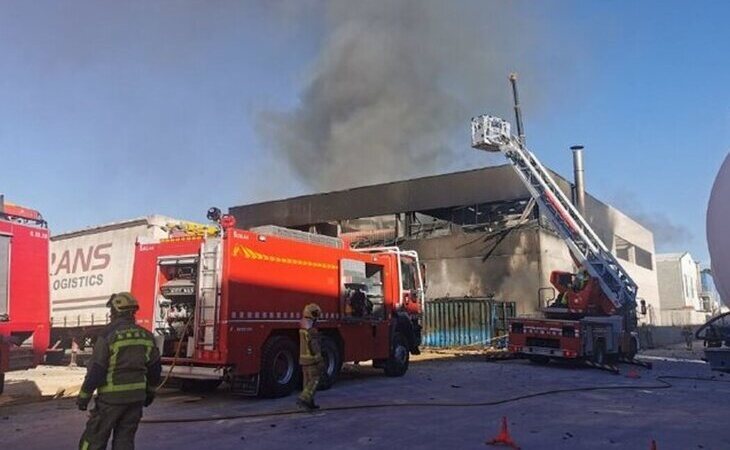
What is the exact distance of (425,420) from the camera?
855cm

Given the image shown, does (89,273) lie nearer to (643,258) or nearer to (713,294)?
(713,294)

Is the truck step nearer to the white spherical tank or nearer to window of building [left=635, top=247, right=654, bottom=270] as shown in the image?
the white spherical tank

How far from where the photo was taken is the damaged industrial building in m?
27.6

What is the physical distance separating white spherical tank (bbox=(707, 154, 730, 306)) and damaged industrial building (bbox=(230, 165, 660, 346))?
63.6ft

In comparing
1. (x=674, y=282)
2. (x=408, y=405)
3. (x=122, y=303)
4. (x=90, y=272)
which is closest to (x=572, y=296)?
(x=408, y=405)

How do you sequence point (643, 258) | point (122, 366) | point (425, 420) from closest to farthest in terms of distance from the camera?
point (122, 366)
point (425, 420)
point (643, 258)

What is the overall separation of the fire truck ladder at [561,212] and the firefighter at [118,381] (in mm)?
16858

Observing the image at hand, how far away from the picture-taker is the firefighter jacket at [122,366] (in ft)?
15.7

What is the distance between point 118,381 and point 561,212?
769 inches

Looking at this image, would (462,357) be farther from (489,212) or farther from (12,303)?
(12,303)

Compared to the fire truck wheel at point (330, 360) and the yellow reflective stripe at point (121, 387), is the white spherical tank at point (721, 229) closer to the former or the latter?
the yellow reflective stripe at point (121, 387)

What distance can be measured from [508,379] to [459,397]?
3623 millimetres

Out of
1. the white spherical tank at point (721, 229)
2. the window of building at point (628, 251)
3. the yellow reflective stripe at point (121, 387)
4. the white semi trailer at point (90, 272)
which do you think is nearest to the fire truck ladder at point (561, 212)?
the white semi trailer at point (90, 272)

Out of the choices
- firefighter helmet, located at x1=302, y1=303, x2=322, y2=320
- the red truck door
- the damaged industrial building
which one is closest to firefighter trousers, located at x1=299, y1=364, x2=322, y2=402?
firefighter helmet, located at x1=302, y1=303, x2=322, y2=320
